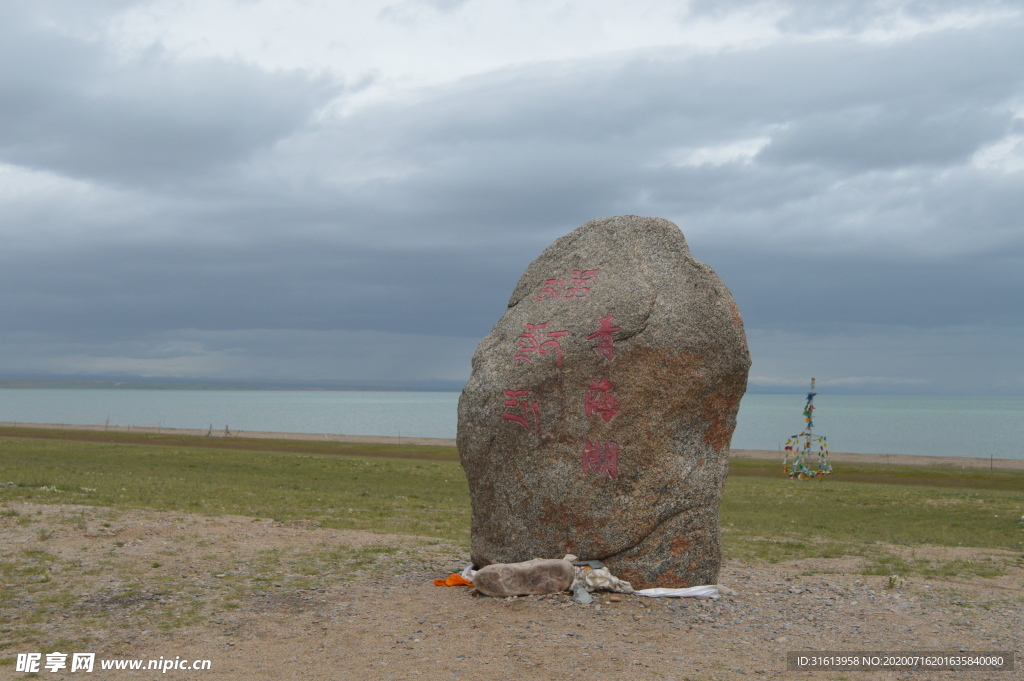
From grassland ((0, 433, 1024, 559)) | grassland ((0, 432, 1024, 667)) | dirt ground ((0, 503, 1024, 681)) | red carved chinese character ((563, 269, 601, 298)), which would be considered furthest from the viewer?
grassland ((0, 433, 1024, 559))

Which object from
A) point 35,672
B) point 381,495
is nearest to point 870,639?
point 35,672

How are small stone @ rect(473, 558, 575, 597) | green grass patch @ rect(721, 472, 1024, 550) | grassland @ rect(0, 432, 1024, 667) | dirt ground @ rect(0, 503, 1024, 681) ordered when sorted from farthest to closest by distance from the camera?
green grass patch @ rect(721, 472, 1024, 550)
small stone @ rect(473, 558, 575, 597)
grassland @ rect(0, 432, 1024, 667)
dirt ground @ rect(0, 503, 1024, 681)

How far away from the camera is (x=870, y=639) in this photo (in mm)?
8852

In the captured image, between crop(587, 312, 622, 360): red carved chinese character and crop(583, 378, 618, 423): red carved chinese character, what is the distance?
339mm

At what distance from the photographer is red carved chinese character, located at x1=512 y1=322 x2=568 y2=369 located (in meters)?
10.2

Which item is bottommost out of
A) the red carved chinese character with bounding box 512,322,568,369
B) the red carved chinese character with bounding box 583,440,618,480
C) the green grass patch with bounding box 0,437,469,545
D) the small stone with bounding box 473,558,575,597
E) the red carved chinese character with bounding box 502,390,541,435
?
the green grass patch with bounding box 0,437,469,545

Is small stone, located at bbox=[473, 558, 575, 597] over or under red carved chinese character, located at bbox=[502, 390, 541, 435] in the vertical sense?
under

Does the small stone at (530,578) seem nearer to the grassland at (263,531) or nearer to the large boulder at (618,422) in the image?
the large boulder at (618,422)

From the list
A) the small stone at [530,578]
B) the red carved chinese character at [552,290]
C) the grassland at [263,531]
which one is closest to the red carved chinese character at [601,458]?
the small stone at [530,578]

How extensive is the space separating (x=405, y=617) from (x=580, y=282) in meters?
4.87

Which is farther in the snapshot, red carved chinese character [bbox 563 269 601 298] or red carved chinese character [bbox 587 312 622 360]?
red carved chinese character [bbox 563 269 601 298]

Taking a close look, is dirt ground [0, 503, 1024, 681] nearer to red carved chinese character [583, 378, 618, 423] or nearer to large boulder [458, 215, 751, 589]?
large boulder [458, 215, 751, 589]

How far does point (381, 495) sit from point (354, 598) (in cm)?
1281

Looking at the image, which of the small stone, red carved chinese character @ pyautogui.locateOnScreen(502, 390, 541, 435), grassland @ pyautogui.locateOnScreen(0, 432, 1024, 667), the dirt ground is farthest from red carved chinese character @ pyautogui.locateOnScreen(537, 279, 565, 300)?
grassland @ pyautogui.locateOnScreen(0, 432, 1024, 667)
